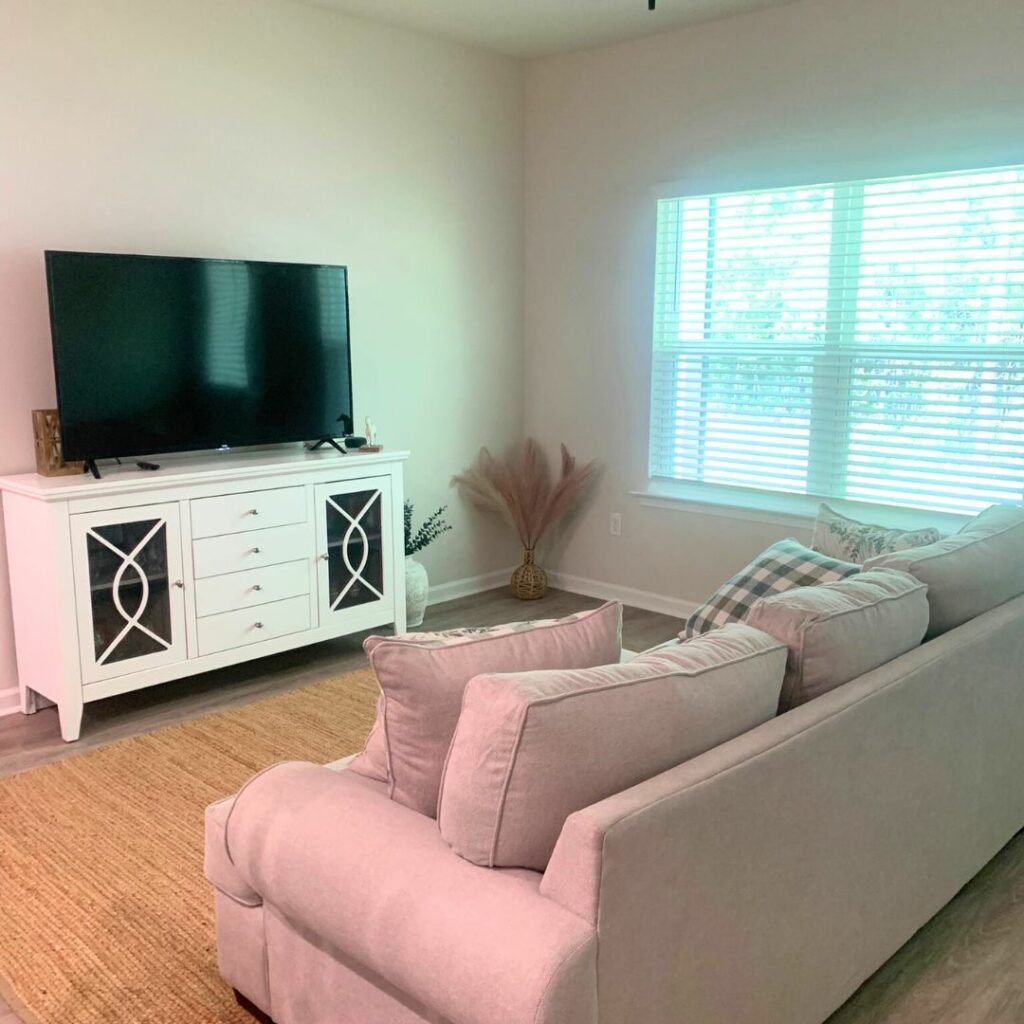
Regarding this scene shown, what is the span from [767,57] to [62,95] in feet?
8.88

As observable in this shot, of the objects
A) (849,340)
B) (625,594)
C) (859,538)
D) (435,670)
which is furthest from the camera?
(625,594)

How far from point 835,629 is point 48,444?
2.69 meters

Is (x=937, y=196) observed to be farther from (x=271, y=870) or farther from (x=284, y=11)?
(x=271, y=870)

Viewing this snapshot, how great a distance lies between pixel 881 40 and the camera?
12.5 feet

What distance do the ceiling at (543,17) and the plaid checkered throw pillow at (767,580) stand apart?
97.0 inches

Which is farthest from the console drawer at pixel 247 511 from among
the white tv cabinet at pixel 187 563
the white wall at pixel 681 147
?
the white wall at pixel 681 147

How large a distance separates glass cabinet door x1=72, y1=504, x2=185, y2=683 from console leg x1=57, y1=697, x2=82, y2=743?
0.09 m

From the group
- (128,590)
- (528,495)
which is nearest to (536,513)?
(528,495)

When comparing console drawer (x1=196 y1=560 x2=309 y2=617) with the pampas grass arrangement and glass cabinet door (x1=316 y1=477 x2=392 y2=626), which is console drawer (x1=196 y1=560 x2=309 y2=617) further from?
the pampas grass arrangement

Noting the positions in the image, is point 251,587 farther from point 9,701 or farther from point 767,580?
point 767,580

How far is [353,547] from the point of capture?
4.05 meters

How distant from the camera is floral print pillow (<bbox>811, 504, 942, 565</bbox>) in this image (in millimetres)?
2803

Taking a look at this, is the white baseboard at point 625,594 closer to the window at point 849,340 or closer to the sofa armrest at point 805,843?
the window at point 849,340

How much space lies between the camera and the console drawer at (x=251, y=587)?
3578 mm
